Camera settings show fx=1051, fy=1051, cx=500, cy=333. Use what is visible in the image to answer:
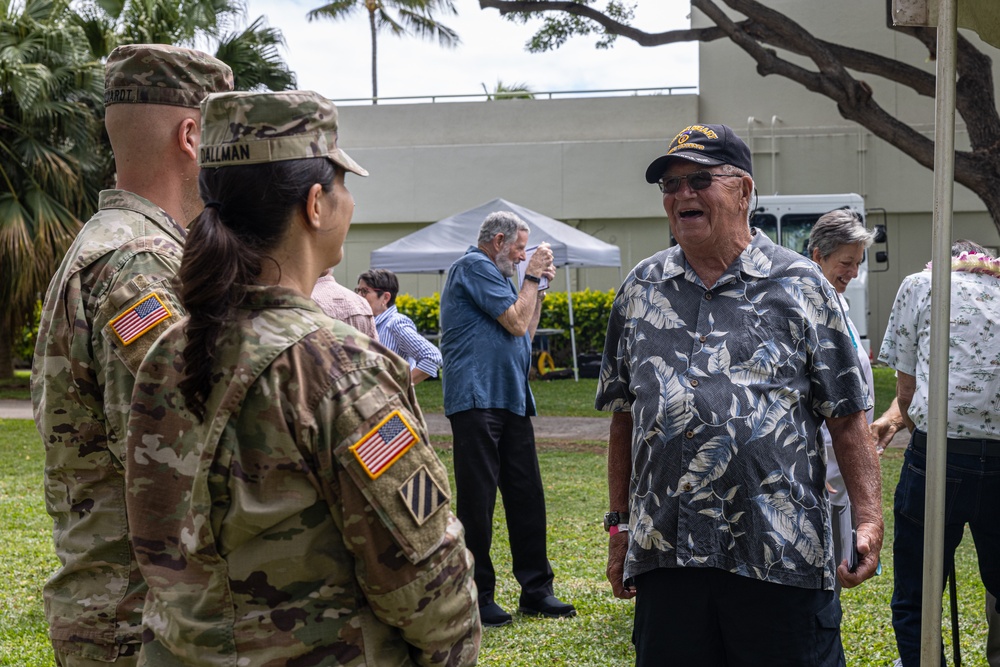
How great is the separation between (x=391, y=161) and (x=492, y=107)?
2644mm

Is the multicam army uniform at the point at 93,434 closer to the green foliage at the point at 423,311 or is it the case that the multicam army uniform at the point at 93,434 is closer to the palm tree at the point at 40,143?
the palm tree at the point at 40,143

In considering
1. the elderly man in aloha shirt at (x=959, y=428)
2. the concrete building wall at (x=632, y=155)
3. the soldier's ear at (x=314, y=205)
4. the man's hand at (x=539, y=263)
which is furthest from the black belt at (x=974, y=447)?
the concrete building wall at (x=632, y=155)

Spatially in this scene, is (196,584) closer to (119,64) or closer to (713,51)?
(119,64)

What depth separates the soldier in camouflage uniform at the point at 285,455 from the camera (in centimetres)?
169

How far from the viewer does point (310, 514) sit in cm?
172

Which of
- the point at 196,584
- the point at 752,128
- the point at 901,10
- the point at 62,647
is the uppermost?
the point at 752,128

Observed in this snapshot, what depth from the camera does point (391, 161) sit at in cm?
2427

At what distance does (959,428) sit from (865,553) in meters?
1.51

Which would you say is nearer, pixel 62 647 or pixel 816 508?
pixel 62 647

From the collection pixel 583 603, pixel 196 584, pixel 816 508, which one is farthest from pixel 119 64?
pixel 583 603

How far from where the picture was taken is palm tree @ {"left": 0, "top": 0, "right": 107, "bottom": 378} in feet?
51.3

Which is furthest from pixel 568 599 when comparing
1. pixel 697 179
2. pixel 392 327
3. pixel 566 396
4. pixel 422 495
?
pixel 566 396

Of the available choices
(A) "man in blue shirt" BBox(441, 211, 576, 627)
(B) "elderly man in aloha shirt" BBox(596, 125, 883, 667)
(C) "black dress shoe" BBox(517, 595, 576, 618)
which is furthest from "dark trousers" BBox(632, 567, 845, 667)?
(C) "black dress shoe" BBox(517, 595, 576, 618)

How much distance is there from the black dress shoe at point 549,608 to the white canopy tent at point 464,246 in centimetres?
1128
